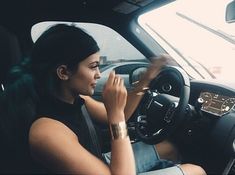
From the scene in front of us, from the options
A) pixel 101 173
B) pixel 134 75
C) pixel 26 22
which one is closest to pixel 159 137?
pixel 101 173

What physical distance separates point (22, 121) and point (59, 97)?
0.66ft

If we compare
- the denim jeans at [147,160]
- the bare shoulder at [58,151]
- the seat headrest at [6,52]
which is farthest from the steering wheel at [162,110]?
the seat headrest at [6,52]

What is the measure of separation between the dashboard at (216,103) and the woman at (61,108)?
70cm

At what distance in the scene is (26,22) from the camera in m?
2.90

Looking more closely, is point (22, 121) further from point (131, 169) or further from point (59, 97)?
point (131, 169)

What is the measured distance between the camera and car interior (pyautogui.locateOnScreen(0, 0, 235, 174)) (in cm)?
180

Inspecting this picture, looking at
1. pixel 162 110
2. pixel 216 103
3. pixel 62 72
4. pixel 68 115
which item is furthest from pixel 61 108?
pixel 216 103

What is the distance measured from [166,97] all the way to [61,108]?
28.2 inches

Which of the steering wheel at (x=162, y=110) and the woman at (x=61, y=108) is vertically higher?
the woman at (x=61, y=108)

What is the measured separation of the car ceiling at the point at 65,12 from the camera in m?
2.72

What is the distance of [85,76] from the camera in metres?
1.50

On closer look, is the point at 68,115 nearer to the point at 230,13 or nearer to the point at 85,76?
the point at 85,76

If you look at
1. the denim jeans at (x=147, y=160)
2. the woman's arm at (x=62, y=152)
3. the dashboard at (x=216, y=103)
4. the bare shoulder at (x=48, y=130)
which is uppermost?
the bare shoulder at (x=48, y=130)

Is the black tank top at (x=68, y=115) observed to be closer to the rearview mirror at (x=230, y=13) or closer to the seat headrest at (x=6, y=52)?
the seat headrest at (x=6, y=52)
